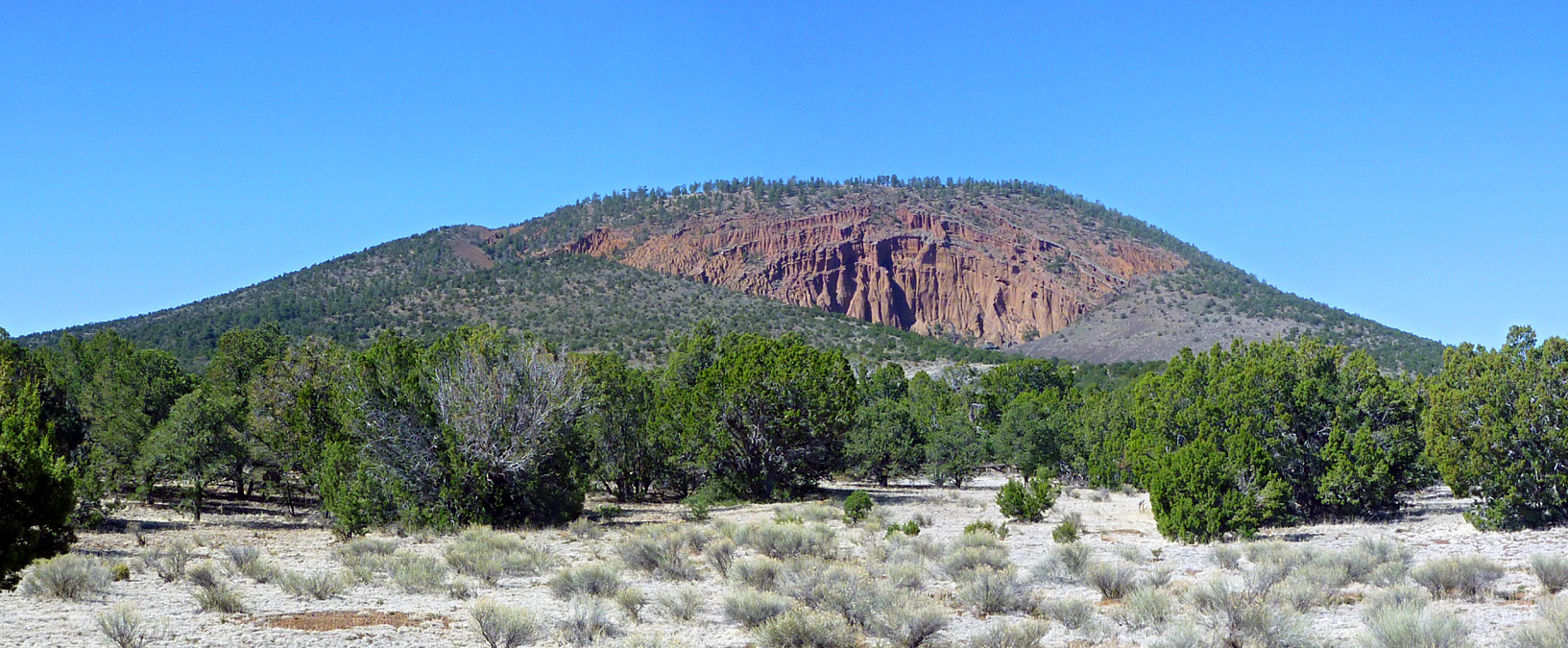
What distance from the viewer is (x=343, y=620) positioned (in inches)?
488

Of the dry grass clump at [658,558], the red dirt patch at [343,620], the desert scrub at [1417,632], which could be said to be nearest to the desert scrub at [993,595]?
the desert scrub at [1417,632]

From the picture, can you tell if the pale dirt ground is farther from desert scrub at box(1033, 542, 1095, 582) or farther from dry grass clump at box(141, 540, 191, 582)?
desert scrub at box(1033, 542, 1095, 582)

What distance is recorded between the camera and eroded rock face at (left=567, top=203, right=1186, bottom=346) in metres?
146

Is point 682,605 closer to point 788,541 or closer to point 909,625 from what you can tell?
point 909,625

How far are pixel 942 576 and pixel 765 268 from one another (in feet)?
444

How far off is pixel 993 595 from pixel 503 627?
19.5 feet

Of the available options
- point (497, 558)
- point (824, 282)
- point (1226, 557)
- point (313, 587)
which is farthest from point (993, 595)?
point (824, 282)

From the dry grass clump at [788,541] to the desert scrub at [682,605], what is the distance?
4.85 meters

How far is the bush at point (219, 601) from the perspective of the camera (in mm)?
12570

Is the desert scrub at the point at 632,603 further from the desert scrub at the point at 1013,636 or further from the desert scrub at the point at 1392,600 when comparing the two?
the desert scrub at the point at 1392,600

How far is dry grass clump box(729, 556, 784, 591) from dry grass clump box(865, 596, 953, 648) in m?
3.21

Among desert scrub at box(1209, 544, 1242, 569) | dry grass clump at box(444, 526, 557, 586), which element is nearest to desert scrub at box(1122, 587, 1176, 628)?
desert scrub at box(1209, 544, 1242, 569)

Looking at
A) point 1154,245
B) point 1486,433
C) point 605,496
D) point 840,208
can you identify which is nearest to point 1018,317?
point 1154,245

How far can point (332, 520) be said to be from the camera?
2594 cm
